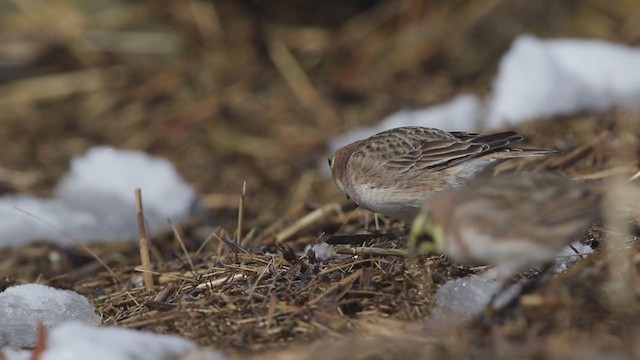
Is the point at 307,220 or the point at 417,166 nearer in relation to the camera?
the point at 417,166

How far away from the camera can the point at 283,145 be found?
8.48m

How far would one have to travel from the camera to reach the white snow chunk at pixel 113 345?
11.3 ft

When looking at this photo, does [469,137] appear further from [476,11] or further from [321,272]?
[476,11]

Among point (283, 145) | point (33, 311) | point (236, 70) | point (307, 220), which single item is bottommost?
point (283, 145)

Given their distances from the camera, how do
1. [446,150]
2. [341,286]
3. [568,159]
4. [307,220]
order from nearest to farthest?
[341,286] < [446,150] < [307,220] < [568,159]

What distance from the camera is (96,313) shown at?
4.61m

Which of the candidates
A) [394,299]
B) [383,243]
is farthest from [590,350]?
[383,243]

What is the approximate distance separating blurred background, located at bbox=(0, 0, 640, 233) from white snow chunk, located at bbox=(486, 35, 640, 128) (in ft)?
2.77

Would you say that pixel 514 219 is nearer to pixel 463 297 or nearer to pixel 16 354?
pixel 463 297

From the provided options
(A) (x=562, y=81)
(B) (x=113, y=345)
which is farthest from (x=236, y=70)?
(B) (x=113, y=345)

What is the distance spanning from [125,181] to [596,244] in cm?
372

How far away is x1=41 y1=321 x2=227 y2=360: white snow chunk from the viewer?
3432mm

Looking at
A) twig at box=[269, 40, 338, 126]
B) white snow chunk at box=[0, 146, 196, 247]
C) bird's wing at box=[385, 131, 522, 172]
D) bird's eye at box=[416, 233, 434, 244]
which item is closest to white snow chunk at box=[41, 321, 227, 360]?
bird's eye at box=[416, 233, 434, 244]

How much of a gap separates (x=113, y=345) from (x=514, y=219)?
1.47 meters
